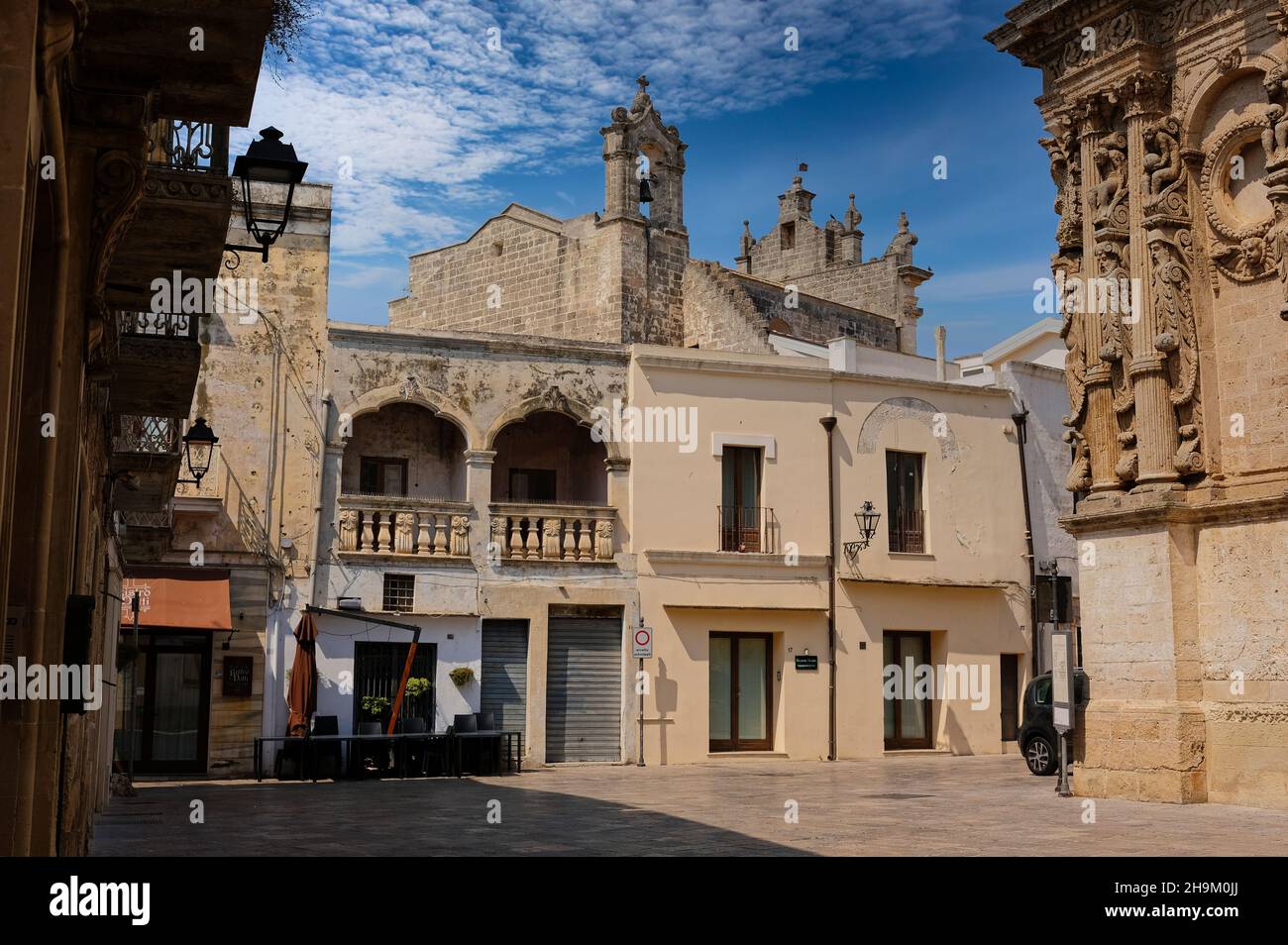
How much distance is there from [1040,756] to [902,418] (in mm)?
9365

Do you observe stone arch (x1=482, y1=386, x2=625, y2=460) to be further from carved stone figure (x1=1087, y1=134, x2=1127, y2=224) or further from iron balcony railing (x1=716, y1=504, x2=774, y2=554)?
carved stone figure (x1=1087, y1=134, x2=1127, y2=224)

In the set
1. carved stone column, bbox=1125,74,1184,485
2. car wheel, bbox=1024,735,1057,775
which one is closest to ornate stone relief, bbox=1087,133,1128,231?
carved stone column, bbox=1125,74,1184,485

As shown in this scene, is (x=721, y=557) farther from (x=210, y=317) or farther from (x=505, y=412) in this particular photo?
(x=210, y=317)

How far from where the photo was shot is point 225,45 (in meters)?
6.32

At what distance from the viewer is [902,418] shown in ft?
92.3

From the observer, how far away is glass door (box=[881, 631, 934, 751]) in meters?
27.4

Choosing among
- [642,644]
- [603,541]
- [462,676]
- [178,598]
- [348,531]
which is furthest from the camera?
[603,541]

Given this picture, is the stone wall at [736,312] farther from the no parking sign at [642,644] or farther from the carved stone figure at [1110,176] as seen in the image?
the carved stone figure at [1110,176]

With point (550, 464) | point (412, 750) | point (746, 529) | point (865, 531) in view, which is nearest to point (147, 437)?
point (412, 750)

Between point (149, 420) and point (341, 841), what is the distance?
5649 millimetres

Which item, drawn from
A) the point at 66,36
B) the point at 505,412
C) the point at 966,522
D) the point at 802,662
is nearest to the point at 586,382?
the point at 505,412

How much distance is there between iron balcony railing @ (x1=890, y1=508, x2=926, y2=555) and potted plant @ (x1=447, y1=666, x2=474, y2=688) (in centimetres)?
932

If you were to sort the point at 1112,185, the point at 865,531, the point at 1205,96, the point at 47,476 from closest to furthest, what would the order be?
the point at 47,476 < the point at 1205,96 < the point at 1112,185 < the point at 865,531

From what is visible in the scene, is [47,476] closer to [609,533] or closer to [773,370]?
[609,533]
